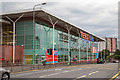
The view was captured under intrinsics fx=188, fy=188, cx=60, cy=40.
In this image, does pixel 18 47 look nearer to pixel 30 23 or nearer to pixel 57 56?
pixel 30 23

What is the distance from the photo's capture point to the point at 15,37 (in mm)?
48094

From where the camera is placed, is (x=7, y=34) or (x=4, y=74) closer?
(x=4, y=74)

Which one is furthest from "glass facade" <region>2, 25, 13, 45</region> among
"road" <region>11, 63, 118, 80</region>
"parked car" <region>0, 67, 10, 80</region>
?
"parked car" <region>0, 67, 10, 80</region>

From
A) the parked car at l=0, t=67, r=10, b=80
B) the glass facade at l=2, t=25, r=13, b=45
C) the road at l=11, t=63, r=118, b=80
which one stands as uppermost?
the glass facade at l=2, t=25, r=13, b=45

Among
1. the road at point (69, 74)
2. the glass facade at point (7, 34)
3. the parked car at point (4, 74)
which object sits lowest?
the road at point (69, 74)

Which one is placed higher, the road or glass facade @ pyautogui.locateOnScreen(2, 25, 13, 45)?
glass facade @ pyautogui.locateOnScreen(2, 25, 13, 45)

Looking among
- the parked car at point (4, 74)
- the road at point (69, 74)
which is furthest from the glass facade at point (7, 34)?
the parked car at point (4, 74)

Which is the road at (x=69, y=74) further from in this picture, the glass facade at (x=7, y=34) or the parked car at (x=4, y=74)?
the glass facade at (x=7, y=34)

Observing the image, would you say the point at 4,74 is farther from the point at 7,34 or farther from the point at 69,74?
the point at 7,34

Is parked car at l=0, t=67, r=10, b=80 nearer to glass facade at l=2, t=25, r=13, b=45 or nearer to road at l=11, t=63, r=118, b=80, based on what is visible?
road at l=11, t=63, r=118, b=80

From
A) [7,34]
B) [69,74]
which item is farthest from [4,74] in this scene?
[7,34]

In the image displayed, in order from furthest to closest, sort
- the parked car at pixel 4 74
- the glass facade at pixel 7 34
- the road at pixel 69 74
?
1. the glass facade at pixel 7 34
2. the road at pixel 69 74
3. the parked car at pixel 4 74

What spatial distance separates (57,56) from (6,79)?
43.0 meters

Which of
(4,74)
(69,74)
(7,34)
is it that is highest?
(7,34)
